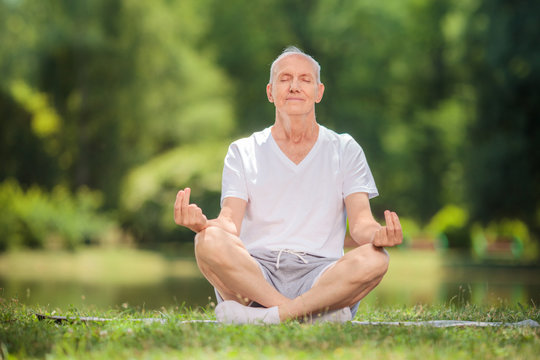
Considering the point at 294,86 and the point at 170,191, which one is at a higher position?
the point at 170,191

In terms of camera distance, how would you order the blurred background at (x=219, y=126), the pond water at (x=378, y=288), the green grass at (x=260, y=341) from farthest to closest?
the blurred background at (x=219, y=126) → the pond water at (x=378, y=288) → the green grass at (x=260, y=341)

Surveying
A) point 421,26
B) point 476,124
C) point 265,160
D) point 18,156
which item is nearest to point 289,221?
point 265,160

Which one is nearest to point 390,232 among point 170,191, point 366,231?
point 366,231

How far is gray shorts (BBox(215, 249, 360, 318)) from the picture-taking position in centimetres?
457

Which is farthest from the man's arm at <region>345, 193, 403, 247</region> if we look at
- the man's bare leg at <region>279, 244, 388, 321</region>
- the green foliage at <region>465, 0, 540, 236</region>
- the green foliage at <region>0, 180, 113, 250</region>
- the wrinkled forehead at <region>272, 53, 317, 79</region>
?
the green foliage at <region>465, 0, 540, 236</region>

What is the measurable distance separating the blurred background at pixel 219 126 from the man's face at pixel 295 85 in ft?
9.16

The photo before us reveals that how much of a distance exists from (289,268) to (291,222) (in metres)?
0.31

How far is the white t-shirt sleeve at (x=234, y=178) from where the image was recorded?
15.4 feet

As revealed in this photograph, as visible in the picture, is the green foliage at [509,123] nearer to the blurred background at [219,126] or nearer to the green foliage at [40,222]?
the blurred background at [219,126]

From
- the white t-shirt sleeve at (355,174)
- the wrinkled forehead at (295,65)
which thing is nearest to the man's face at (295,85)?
the wrinkled forehead at (295,65)

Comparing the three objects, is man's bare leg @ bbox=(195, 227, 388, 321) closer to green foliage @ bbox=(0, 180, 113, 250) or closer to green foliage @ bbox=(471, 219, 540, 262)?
green foliage @ bbox=(0, 180, 113, 250)

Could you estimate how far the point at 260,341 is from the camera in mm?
3547

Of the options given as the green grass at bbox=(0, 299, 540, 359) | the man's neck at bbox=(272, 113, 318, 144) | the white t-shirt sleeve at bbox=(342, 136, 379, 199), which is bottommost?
the green grass at bbox=(0, 299, 540, 359)

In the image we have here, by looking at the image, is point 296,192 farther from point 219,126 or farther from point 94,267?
point 219,126
